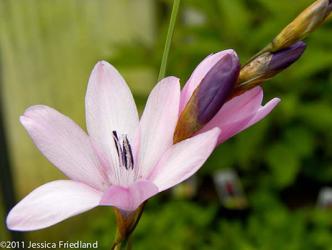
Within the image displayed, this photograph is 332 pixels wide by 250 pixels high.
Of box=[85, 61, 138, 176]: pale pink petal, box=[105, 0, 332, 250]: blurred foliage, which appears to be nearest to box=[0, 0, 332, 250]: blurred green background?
box=[105, 0, 332, 250]: blurred foliage

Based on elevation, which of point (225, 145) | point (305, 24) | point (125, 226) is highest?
point (305, 24)

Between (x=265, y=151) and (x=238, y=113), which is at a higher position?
(x=238, y=113)

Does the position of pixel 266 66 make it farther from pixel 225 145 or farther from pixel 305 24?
pixel 225 145

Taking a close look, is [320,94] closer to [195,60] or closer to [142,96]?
[195,60]

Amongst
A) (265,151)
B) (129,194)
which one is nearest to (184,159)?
(129,194)

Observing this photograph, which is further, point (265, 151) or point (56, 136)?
point (265, 151)

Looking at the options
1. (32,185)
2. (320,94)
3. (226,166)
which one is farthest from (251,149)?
(32,185)

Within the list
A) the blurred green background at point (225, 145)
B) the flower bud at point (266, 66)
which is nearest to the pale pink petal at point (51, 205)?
the flower bud at point (266, 66)
